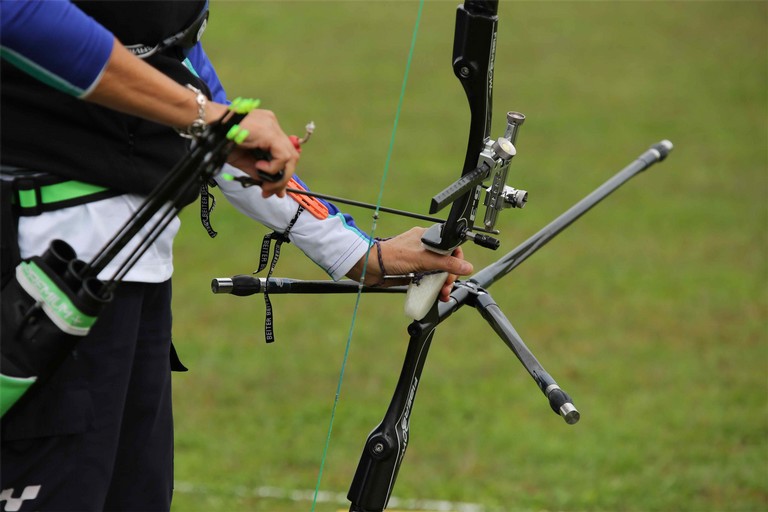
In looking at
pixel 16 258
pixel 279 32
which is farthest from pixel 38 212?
pixel 279 32

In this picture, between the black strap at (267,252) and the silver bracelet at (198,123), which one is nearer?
the silver bracelet at (198,123)

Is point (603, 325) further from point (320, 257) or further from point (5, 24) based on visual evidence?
point (5, 24)

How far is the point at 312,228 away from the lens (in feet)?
7.25

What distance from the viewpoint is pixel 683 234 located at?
295 inches

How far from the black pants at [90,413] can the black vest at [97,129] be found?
0.63 ft

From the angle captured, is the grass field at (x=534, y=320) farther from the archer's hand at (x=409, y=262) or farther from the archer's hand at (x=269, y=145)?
the archer's hand at (x=269, y=145)

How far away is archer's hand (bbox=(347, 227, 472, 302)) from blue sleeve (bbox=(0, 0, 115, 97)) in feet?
2.57

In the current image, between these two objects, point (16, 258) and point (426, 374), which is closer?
point (16, 258)

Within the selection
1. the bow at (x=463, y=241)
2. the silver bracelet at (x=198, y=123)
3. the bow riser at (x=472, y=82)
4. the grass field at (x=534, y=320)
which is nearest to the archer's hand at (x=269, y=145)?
the silver bracelet at (x=198, y=123)

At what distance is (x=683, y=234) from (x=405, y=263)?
5.63m

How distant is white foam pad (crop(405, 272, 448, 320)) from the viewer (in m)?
2.15

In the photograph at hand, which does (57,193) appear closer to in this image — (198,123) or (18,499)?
(198,123)

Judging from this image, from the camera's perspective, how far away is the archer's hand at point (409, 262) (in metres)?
2.15

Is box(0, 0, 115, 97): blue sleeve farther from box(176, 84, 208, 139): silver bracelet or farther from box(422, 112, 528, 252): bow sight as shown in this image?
box(422, 112, 528, 252): bow sight
